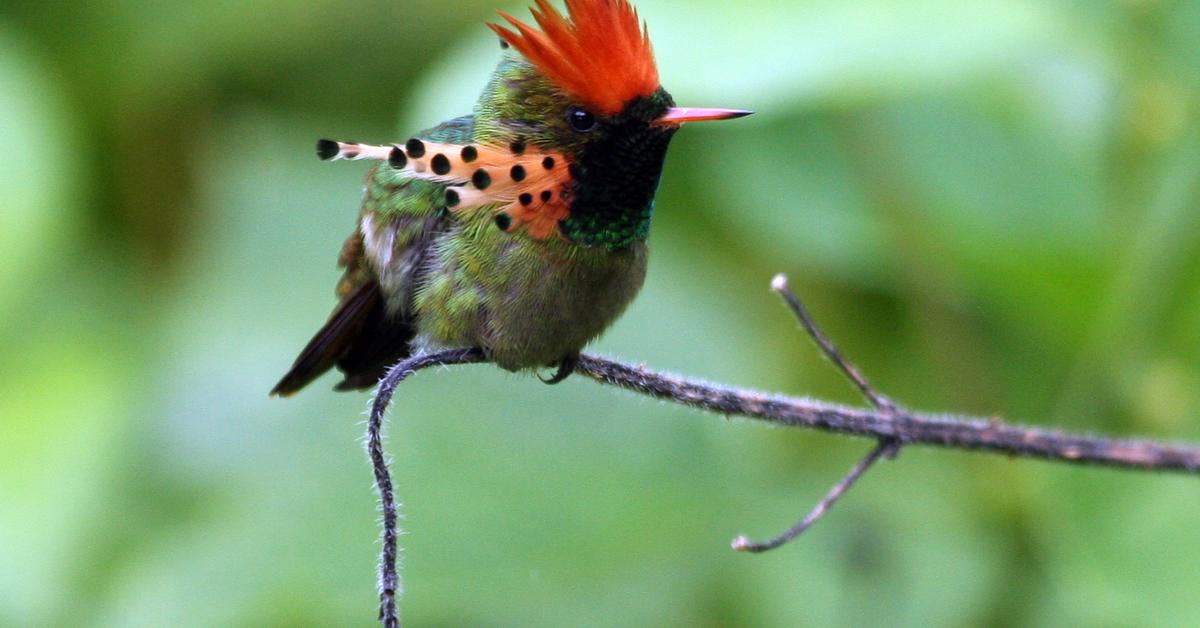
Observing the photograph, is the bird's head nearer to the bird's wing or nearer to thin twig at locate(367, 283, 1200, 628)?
the bird's wing

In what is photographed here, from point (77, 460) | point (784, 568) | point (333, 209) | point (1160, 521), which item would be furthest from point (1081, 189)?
point (77, 460)

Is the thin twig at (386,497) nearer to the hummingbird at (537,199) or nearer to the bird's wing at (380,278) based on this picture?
the hummingbird at (537,199)

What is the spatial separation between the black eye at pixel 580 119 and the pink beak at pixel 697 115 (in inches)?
4.5

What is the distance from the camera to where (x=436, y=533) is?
9.77 ft

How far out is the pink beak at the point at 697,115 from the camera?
1603mm

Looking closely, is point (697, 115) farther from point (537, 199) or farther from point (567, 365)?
point (567, 365)

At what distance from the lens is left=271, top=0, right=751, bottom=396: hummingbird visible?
1835 mm

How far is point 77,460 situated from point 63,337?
533mm

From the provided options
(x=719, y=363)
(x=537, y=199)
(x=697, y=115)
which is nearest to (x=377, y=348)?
(x=537, y=199)

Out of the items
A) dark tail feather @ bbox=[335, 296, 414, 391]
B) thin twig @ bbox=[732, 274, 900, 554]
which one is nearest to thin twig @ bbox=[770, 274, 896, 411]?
thin twig @ bbox=[732, 274, 900, 554]

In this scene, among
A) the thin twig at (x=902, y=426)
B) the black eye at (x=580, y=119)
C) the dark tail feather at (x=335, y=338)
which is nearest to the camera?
the thin twig at (x=902, y=426)

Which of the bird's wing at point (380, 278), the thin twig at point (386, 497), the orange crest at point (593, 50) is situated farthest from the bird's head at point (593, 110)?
the thin twig at point (386, 497)

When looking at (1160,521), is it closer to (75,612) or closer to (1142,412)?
(1142,412)

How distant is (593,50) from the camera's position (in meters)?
1.84
